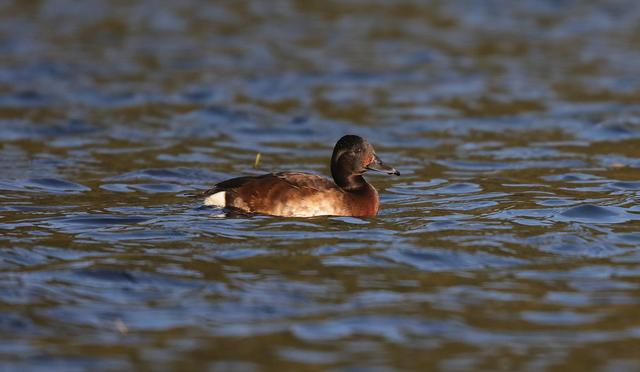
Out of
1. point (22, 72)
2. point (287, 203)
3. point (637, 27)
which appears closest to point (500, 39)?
point (637, 27)

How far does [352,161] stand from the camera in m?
10.5

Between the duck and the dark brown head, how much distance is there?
0.01 meters

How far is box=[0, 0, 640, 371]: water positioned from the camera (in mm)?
6906

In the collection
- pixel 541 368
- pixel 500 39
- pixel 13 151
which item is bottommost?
pixel 541 368

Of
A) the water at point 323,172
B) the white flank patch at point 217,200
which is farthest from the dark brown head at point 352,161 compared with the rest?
the white flank patch at point 217,200

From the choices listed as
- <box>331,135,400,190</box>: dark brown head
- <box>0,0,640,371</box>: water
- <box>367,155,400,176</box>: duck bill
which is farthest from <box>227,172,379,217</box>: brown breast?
<box>367,155,400,176</box>: duck bill

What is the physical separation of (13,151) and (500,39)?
10.2m

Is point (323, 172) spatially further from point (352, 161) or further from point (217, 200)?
point (217, 200)

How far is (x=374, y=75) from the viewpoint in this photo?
18469 millimetres

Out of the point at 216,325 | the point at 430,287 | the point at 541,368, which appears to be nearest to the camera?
the point at 541,368

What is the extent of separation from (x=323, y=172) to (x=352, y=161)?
2468 millimetres

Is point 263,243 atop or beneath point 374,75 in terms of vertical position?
beneath

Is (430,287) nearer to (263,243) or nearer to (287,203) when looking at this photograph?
(263,243)

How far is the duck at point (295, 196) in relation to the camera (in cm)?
993
